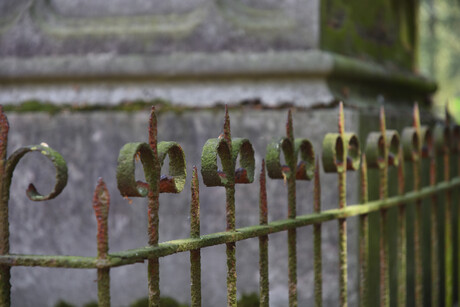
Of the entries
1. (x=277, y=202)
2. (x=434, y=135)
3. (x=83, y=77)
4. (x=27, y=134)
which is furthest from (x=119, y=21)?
(x=434, y=135)

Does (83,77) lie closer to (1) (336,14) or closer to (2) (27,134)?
(2) (27,134)

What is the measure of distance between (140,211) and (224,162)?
1566mm

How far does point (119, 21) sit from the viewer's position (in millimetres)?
3424

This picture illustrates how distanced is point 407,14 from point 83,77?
9.16 ft

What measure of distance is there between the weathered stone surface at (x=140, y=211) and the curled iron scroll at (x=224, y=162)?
118 centimetres

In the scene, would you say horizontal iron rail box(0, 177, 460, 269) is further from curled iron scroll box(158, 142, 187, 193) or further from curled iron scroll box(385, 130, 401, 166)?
curled iron scroll box(385, 130, 401, 166)

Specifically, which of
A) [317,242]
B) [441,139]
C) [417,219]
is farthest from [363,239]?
[441,139]

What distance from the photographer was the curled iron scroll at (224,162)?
5.18ft

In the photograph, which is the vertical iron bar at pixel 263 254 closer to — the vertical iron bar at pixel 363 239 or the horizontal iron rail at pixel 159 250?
the horizontal iron rail at pixel 159 250

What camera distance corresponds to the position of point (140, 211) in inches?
123

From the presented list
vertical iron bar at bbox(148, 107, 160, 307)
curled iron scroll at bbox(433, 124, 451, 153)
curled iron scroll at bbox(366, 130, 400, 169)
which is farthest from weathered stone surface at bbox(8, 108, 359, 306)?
vertical iron bar at bbox(148, 107, 160, 307)

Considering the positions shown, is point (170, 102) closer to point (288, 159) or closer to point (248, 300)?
point (248, 300)

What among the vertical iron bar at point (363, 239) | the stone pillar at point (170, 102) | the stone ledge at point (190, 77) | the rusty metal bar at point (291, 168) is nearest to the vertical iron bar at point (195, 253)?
the rusty metal bar at point (291, 168)

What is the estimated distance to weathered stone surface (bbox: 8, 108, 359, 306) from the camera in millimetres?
2953
